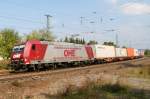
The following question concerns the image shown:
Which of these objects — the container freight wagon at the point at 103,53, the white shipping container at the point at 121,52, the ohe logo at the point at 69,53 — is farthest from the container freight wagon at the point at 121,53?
the ohe logo at the point at 69,53

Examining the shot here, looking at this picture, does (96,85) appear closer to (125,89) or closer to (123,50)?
(125,89)

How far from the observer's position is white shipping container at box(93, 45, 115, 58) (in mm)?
57528

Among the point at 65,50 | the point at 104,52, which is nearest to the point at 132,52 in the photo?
the point at 104,52

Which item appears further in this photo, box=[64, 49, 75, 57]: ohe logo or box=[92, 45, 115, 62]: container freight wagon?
box=[92, 45, 115, 62]: container freight wagon

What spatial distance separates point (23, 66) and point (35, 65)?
6.17 ft

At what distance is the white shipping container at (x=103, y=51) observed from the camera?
57528 mm

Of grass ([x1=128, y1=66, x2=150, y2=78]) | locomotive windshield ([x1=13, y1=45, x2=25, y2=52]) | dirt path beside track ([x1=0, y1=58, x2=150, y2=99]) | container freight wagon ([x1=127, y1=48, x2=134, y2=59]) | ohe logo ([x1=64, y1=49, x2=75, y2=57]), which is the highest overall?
locomotive windshield ([x1=13, y1=45, x2=25, y2=52])

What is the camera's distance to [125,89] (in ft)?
49.5

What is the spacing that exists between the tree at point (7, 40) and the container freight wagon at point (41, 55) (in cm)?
2467

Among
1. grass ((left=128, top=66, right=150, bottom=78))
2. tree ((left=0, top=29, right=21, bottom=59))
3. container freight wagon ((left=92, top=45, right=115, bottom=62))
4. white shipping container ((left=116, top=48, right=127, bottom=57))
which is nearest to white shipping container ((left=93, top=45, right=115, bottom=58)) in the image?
container freight wagon ((left=92, top=45, right=115, bottom=62))

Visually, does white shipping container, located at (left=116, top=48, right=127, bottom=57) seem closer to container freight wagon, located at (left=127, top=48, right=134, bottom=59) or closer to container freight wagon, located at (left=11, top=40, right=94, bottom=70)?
container freight wagon, located at (left=127, top=48, right=134, bottom=59)

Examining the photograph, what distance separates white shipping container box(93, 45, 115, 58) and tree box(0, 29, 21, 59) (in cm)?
1817

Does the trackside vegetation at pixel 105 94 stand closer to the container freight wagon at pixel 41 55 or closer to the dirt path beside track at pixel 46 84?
the dirt path beside track at pixel 46 84

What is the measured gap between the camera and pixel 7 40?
240 ft
